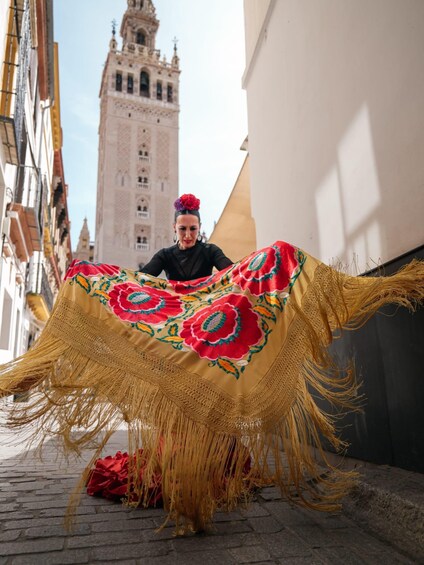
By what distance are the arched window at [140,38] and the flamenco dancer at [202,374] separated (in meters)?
65.2

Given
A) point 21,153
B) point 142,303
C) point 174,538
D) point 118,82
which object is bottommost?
point 174,538

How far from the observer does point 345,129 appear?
3361 mm

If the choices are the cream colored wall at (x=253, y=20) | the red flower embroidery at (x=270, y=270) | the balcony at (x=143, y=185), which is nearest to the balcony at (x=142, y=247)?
the balcony at (x=143, y=185)

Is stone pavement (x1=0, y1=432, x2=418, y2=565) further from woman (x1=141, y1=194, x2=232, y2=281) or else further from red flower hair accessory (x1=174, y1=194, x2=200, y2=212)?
red flower hair accessory (x1=174, y1=194, x2=200, y2=212)

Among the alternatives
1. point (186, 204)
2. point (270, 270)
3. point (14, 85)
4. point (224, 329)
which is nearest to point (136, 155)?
point (14, 85)

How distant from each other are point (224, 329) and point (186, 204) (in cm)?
129

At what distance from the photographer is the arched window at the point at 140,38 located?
58.6m

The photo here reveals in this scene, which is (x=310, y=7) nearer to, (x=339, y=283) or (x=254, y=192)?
(x=254, y=192)

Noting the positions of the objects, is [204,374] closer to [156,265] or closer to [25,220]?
[156,265]

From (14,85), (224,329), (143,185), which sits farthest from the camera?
(143,185)

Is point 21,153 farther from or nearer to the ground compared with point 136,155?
nearer to the ground

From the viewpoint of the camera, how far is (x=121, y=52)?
5156cm

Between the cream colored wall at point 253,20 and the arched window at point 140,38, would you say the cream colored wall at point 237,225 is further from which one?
the arched window at point 140,38

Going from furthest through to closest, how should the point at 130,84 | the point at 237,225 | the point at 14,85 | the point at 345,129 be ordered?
the point at 130,84 → the point at 14,85 → the point at 237,225 → the point at 345,129
